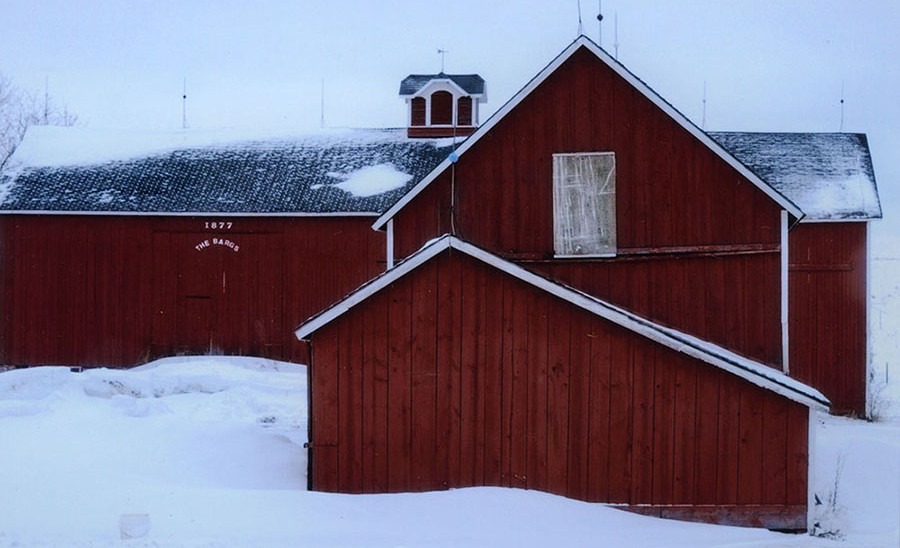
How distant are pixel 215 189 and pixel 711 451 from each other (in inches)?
615

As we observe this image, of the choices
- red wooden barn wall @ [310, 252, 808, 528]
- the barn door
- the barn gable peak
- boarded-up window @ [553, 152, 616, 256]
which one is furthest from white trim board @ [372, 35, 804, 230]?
the barn gable peak

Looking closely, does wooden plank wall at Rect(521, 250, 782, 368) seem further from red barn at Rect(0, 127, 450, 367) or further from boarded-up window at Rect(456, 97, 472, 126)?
boarded-up window at Rect(456, 97, 472, 126)

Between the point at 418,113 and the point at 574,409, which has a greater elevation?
the point at 418,113

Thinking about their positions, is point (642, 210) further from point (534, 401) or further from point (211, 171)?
point (211, 171)

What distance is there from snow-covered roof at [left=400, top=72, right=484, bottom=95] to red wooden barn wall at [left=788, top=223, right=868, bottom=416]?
11.0 m

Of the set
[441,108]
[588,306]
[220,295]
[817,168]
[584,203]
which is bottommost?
[220,295]

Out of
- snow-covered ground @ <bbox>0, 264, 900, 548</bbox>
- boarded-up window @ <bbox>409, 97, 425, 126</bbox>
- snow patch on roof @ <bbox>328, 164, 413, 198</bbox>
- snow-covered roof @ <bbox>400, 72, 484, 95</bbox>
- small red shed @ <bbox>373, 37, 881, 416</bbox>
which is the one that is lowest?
snow-covered ground @ <bbox>0, 264, 900, 548</bbox>

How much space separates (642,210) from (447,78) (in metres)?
14.9

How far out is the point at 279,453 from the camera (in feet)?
46.8

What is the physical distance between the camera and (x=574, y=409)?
39.7ft

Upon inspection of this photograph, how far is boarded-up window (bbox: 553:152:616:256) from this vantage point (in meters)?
14.5

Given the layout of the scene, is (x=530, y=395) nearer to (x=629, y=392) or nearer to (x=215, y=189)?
(x=629, y=392)

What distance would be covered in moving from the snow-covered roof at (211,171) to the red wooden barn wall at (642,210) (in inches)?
347

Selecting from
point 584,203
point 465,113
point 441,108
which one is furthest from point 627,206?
point 465,113
